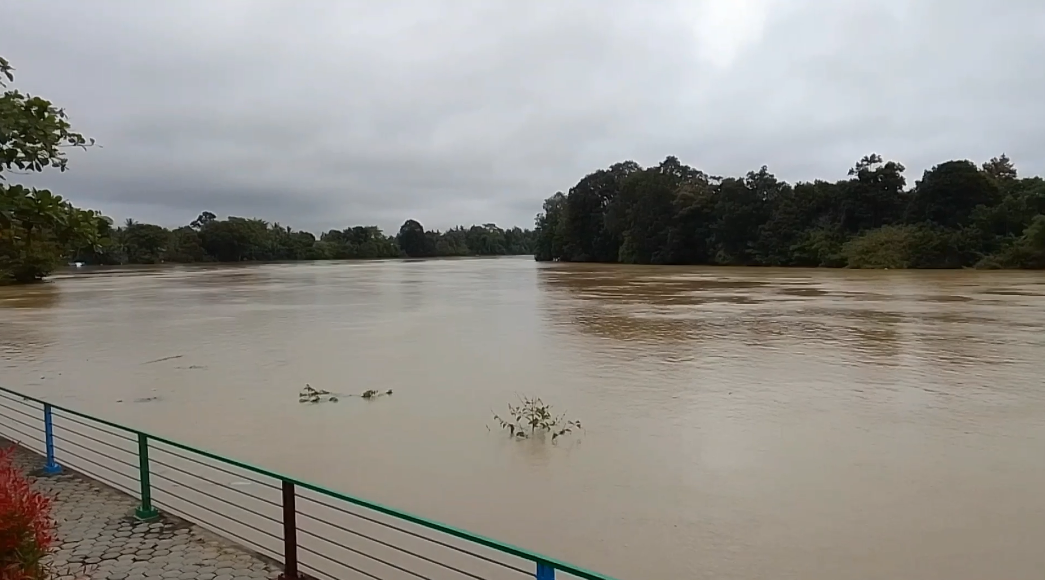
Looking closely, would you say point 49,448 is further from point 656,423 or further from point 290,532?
point 656,423

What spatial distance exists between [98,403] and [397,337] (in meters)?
5.94

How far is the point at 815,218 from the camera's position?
51.5 m

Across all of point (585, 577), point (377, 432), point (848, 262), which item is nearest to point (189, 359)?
point (377, 432)

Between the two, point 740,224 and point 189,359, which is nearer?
point 189,359

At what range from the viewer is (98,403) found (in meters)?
8.22

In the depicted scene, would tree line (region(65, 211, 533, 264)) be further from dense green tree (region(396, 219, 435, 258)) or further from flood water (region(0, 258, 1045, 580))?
flood water (region(0, 258, 1045, 580))

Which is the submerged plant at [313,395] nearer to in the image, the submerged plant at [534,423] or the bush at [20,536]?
the submerged plant at [534,423]

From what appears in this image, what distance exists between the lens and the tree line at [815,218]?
1613 inches

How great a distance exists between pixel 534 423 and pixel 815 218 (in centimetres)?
4942

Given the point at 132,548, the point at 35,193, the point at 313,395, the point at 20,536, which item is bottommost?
the point at 313,395

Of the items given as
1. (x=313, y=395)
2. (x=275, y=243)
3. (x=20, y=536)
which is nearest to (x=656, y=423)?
(x=313, y=395)

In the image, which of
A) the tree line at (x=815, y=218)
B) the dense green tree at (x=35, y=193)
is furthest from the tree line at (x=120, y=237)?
the tree line at (x=815, y=218)

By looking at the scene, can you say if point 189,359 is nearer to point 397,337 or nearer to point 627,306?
point 397,337

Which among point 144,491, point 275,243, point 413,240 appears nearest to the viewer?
point 144,491
